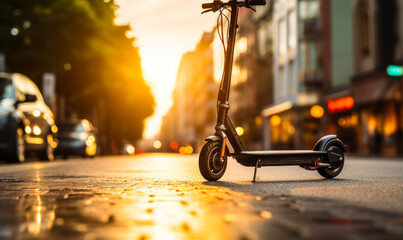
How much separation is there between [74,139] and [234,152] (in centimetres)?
1678

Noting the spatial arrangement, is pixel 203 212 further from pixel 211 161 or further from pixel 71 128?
pixel 71 128

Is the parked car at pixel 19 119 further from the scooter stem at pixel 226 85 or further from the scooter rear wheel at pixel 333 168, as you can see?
the scooter rear wheel at pixel 333 168

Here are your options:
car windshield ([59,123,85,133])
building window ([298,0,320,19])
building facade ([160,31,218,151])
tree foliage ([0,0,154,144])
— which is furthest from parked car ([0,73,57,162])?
building facade ([160,31,218,151])

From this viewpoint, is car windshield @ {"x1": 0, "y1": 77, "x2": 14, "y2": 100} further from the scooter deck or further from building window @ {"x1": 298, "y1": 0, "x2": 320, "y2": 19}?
building window @ {"x1": 298, "y1": 0, "x2": 320, "y2": 19}

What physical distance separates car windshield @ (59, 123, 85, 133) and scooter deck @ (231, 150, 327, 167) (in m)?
17.2

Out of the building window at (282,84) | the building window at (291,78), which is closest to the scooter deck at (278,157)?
the building window at (291,78)

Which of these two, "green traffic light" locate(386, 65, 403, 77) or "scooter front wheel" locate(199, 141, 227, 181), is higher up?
"green traffic light" locate(386, 65, 403, 77)

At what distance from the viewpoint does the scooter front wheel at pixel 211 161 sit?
A: 8758mm

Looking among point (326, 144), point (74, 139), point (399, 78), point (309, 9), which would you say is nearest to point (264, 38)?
point (309, 9)

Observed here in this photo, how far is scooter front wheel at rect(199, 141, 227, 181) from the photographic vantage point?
28.7 feet

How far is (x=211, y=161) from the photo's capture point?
8.91 m

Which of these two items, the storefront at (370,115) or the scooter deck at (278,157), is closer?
the scooter deck at (278,157)

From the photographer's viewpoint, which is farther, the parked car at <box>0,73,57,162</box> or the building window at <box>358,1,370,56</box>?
the building window at <box>358,1,370,56</box>

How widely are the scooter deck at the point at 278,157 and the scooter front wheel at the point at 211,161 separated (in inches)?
9.9
